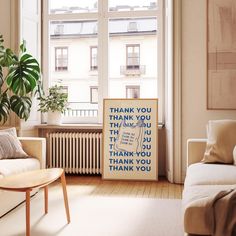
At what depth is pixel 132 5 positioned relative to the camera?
16.6 feet

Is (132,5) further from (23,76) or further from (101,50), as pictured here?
(23,76)

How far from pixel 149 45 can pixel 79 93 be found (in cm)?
124

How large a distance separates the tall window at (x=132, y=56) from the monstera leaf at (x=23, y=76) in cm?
134

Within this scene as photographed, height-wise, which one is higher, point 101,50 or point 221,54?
point 101,50

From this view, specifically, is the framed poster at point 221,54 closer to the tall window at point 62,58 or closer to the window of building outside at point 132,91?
the window of building outside at point 132,91

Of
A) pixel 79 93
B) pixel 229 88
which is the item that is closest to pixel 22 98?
pixel 79 93

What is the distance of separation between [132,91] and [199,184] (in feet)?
8.75

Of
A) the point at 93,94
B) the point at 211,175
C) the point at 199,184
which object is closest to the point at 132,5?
the point at 93,94

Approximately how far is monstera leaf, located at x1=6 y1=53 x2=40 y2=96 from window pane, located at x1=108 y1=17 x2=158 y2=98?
115 cm

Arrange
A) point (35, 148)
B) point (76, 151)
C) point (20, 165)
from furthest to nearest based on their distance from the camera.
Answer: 1. point (76, 151)
2. point (35, 148)
3. point (20, 165)

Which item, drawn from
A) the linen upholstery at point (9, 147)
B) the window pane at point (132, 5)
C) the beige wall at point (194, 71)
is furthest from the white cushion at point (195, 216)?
the window pane at point (132, 5)

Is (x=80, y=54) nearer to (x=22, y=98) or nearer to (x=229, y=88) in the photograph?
(x=22, y=98)

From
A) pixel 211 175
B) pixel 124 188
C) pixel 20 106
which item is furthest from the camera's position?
pixel 20 106

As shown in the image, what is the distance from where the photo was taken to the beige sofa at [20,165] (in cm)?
315
